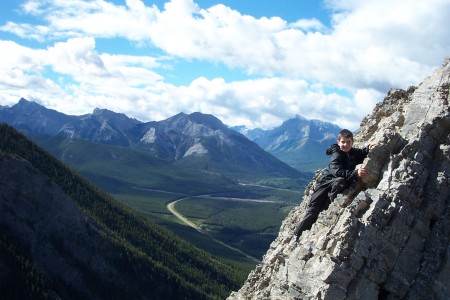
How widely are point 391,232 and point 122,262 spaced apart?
12649 cm

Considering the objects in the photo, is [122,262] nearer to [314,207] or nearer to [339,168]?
[314,207]

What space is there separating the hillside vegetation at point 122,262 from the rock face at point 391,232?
9698 cm

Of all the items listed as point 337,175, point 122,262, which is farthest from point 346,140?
point 122,262

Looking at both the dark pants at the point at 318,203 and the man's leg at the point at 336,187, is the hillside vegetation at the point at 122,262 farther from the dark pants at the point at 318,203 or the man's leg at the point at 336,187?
the man's leg at the point at 336,187

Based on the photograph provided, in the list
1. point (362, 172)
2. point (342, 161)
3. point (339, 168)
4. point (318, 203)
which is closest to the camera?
point (362, 172)

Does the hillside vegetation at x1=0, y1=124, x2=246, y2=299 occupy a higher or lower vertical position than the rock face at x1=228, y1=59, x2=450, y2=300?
lower

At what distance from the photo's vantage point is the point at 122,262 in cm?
13675

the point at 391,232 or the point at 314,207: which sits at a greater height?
the point at 314,207

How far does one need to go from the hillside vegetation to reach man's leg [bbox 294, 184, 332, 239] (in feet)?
310

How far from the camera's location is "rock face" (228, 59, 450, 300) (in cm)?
1894

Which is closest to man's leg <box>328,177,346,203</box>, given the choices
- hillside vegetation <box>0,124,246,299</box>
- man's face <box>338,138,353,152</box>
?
man's face <box>338,138,353,152</box>


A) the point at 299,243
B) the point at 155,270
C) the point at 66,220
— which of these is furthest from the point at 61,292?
the point at 299,243

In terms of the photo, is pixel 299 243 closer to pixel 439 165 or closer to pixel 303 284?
pixel 303 284

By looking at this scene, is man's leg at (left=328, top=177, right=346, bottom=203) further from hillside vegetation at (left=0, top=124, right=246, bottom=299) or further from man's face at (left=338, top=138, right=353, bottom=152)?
hillside vegetation at (left=0, top=124, right=246, bottom=299)
